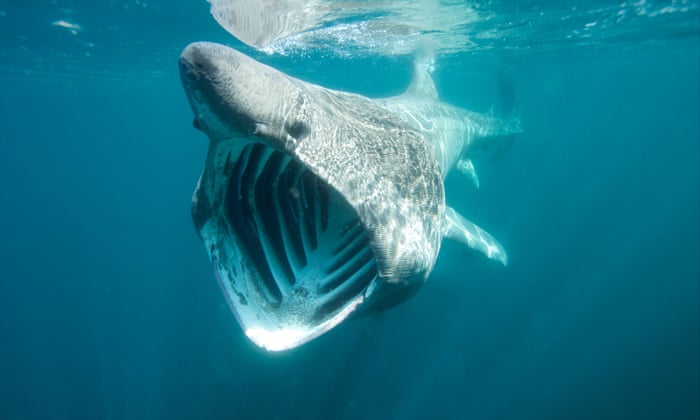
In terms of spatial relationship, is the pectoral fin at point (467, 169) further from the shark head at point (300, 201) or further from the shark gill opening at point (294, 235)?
the shark gill opening at point (294, 235)

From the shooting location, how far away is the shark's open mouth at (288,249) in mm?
2469

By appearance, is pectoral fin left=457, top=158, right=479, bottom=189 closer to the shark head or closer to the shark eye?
the shark head

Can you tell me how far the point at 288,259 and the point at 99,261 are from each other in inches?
1334

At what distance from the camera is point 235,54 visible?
6.21 feet

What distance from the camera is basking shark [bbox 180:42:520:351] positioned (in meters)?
1.97

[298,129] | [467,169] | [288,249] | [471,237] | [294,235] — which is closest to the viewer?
[298,129]

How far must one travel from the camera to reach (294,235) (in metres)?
3.25

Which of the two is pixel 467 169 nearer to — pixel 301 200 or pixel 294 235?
pixel 301 200

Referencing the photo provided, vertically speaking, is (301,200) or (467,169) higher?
(301,200)

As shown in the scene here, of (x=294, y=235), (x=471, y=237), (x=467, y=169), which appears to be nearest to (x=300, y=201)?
(x=294, y=235)

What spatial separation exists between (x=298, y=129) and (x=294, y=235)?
4.05 ft

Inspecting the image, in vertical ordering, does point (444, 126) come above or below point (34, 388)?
above

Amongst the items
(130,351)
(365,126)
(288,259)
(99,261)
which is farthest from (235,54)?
(99,261)

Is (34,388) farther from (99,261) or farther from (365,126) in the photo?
(365,126)
